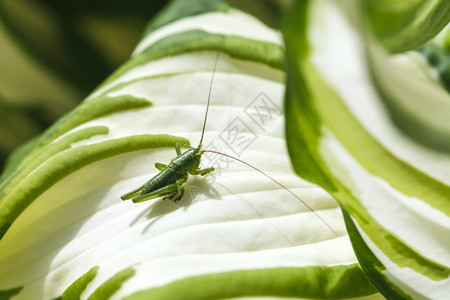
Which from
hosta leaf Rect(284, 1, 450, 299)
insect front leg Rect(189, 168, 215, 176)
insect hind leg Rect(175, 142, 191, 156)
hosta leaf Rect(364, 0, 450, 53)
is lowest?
hosta leaf Rect(284, 1, 450, 299)

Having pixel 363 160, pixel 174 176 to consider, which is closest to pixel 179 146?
pixel 174 176

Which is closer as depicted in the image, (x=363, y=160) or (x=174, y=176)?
(x=363, y=160)

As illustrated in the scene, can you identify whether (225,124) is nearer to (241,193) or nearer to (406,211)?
(241,193)

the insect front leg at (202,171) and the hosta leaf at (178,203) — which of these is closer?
the hosta leaf at (178,203)

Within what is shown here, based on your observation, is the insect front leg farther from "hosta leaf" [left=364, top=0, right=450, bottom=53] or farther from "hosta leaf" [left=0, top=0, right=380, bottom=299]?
"hosta leaf" [left=364, top=0, right=450, bottom=53]

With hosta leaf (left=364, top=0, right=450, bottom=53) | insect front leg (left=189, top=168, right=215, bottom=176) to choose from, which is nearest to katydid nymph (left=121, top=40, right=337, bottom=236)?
insect front leg (left=189, top=168, right=215, bottom=176)

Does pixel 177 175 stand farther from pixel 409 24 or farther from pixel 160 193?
pixel 409 24

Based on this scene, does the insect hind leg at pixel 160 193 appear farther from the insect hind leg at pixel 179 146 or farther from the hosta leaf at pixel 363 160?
the hosta leaf at pixel 363 160

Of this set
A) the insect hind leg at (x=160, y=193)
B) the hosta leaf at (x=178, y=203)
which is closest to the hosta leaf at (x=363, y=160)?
the hosta leaf at (x=178, y=203)
